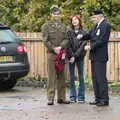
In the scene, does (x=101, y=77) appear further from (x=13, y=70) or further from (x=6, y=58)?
(x=6, y=58)

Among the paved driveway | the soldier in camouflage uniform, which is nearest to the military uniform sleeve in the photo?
the soldier in camouflage uniform

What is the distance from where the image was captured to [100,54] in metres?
12.1

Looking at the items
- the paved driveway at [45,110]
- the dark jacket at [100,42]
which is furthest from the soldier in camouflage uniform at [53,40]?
the dark jacket at [100,42]

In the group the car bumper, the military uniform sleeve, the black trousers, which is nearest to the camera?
the black trousers

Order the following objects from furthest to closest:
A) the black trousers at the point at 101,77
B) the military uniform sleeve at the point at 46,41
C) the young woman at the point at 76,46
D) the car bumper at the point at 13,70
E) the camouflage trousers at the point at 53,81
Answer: the car bumper at the point at 13,70 < the young woman at the point at 76,46 < the camouflage trousers at the point at 53,81 < the military uniform sleeve at the point at 46,41 < the black trousers at the point at 101,77

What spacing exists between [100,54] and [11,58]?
11.8 feet

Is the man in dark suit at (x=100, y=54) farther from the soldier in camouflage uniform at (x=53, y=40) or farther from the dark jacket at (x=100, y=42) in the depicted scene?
the soldier in camouflage uniform at (x=53, y=40)

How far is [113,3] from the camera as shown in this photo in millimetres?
18875

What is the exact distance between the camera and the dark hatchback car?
14.8 meters

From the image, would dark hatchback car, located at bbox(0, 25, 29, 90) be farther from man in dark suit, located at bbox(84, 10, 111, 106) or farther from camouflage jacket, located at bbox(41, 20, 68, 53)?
man in dark suit, located at bbox(84, 10, 111, 106)

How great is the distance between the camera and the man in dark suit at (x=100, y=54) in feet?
39.4

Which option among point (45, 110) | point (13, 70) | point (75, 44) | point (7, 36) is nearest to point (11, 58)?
point (13, 70)

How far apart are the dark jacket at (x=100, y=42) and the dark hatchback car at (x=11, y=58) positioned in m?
3.26

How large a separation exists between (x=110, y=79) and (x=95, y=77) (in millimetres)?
4164
